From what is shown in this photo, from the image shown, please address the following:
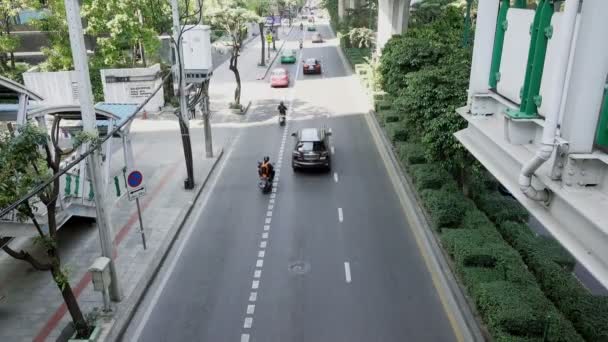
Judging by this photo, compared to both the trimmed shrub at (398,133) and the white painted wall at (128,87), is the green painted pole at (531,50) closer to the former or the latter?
the trimmed shrub at (398,133)

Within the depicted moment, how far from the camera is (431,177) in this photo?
57.1 feet

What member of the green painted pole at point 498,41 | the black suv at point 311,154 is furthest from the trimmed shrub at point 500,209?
the green painted pole at point 498,41

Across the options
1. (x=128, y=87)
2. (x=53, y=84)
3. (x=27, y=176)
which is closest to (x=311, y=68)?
(x=128, y=87)

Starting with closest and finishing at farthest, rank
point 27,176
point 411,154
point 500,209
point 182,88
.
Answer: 1. point 27,176
2. point 500,209
3. point 182,88
4. point 411,154

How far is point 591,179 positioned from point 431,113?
1031 cm

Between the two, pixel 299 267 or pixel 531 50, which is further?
pixel 299 267

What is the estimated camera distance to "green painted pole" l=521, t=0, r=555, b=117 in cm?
563

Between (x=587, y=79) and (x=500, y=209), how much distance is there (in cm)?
1143

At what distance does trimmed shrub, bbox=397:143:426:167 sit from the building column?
13.9m

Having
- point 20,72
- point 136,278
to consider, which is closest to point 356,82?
point 20,72

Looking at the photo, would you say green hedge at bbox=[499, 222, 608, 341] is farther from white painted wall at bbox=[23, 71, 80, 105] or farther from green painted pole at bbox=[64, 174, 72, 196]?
white painted wall at bbox=[23, 71, 80, 105]

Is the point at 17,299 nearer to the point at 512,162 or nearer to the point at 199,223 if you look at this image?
the point at 199,223

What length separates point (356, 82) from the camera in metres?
43.3

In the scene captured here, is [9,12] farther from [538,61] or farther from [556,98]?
[556,98]
